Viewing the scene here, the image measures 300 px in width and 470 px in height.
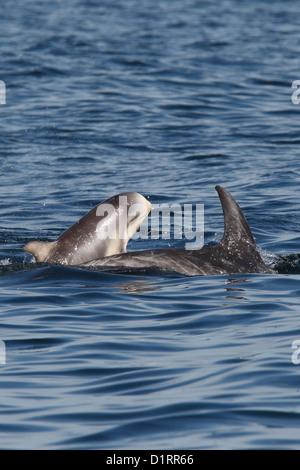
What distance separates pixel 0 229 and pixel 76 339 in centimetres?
669

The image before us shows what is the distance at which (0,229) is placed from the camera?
15.2 m

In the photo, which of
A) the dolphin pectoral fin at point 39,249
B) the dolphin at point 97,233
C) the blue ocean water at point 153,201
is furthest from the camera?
the dolphin at point 97,233

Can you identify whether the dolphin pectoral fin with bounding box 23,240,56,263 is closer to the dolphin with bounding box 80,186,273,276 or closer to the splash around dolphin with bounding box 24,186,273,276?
the splash around dolphin with bounding box 24,186,273,276

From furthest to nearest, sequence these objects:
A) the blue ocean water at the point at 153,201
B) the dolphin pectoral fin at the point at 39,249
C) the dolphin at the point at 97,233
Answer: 1. the dolphin at the point at 97,233
2. the dolphin pectoral fin at the point at 39,249
3. the blue ocean water at the point at 153,201

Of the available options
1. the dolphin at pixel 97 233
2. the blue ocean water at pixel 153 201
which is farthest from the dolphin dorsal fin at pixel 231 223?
the dolphin at pixel 97 233

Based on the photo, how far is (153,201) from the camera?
17516mm

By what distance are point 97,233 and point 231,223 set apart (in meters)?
1.75

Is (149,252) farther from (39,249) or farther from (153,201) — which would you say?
(153,201)

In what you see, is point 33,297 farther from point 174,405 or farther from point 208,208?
point 208,208

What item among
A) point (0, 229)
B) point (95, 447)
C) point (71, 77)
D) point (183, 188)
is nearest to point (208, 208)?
point (183, 188)

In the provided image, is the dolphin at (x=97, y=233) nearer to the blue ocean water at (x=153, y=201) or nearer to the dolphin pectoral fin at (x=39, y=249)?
the dolphin pectoral fin at (x=39, y=249)

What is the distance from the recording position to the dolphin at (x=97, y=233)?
11.3m

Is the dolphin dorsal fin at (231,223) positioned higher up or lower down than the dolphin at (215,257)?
higher up

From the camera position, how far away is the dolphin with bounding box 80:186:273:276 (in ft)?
37.2
